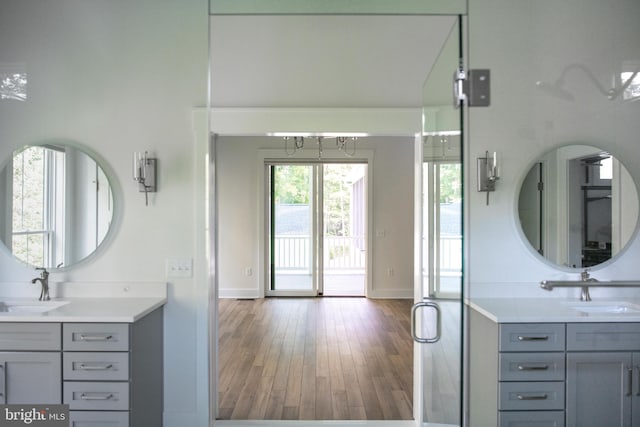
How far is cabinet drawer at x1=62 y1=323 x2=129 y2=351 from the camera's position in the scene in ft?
6.75

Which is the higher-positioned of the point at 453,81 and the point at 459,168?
the point at 453,81

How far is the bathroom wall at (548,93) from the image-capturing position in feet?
5.78

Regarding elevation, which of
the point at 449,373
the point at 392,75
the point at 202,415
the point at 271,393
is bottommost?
the point at 271,393

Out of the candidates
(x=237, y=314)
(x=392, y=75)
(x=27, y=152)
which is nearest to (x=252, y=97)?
(x=392, y=75)

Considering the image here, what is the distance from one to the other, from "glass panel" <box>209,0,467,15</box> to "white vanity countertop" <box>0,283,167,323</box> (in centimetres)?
157

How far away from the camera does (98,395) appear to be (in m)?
2.06

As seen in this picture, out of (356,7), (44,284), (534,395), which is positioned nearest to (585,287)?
(534,395)

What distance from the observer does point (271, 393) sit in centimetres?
333

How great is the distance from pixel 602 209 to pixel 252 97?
7.32 ft

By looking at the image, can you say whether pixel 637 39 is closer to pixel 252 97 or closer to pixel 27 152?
pixel 252 97

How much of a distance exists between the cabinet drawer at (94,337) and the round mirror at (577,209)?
199cm

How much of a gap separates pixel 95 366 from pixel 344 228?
593cm

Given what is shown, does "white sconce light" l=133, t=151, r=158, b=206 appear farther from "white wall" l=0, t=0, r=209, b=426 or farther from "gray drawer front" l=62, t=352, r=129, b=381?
"gray drawer front" l=62, t=352, r=129, b=381

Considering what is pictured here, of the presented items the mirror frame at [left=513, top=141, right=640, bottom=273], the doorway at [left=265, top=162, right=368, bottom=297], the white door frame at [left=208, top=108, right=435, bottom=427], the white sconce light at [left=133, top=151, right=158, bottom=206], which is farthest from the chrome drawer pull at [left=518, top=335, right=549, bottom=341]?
the doorway at [left=265, top=162, right=368, bottom=297]
